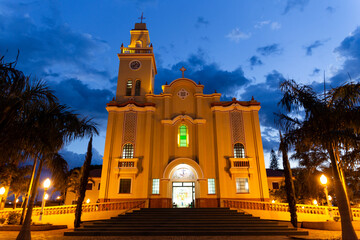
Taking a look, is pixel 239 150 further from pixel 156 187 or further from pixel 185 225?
pixel 185 225

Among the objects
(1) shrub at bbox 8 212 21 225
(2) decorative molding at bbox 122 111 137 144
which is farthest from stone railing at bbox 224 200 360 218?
(1) shrub at bbox 8 212 21 225

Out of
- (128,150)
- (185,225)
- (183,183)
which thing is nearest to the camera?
(185,225)

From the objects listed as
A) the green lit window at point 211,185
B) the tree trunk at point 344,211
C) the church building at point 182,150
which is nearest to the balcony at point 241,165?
the church building at point 182,150

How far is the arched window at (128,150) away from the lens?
24.7 meters

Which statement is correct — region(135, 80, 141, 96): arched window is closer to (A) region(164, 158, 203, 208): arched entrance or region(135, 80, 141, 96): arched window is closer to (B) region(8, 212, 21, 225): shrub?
(A) region(164, 158, 203, 208): arched entrance

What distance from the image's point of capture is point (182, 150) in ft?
81.1

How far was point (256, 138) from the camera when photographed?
24.6 m

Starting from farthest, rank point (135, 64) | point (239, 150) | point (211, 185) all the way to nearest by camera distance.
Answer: point (135, 64) < point (239, 150) < point (211, 185)

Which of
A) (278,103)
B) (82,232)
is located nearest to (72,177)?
(82,232)

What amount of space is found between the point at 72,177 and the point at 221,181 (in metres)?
24.4

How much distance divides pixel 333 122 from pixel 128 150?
63.7ft

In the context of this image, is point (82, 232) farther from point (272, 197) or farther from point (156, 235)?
point (272, 197)

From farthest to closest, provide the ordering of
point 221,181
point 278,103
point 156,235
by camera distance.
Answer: point 221,181 → point 156,235 → point 278,103

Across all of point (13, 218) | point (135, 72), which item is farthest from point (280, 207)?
point (135, 72)
